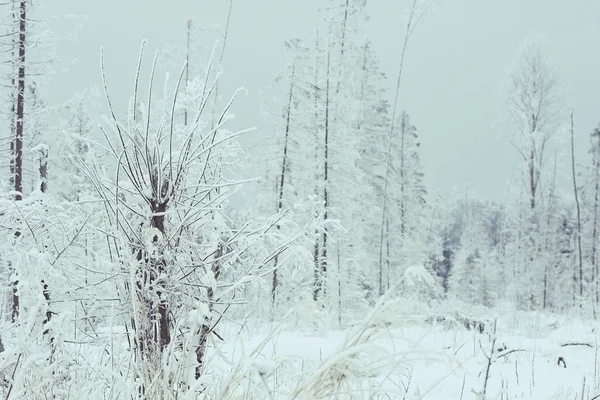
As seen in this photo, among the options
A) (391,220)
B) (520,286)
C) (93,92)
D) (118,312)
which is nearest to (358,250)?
(391,220)

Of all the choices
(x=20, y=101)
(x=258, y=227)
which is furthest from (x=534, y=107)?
(x=258, y=227)

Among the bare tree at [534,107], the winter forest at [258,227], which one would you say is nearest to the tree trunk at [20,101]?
the winter forest at [258,227]

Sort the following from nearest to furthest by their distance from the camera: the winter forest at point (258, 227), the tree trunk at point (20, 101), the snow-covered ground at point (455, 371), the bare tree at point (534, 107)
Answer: the snow-covered ground at point (455, 371), the winter forest at point (258, 227), the tree trunk at point (20, 101), the bare tree at point (534, 107)

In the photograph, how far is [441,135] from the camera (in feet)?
431

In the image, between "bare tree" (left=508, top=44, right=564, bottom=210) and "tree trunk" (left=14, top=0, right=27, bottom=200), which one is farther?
"bare tree" (left=508, top=44, right=564, bottom=210)

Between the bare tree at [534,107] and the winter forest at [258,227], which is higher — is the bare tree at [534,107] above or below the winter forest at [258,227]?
above

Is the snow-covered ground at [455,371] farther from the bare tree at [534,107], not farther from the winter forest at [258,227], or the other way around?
the bare tree at [534,107]

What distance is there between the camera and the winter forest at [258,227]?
224 cm

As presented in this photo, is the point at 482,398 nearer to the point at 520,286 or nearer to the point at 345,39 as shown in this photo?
the point at 345,39

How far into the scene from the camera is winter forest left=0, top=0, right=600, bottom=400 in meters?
2.24

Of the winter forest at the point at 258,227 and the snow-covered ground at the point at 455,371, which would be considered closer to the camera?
the snow-covered ground at the point at 455,371

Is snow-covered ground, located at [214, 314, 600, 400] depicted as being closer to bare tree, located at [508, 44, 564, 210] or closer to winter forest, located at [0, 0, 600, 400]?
winter forest, located at [0, 0, 600, 400]

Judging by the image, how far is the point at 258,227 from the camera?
9.57 feet

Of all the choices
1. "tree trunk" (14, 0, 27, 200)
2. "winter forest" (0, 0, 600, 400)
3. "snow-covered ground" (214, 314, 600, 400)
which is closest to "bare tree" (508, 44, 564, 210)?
"winter forest" (0, 0, 600, 400)
